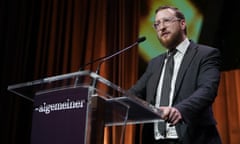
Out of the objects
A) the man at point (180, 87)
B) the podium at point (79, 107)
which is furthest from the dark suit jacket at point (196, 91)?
the podium at point (79, 107)

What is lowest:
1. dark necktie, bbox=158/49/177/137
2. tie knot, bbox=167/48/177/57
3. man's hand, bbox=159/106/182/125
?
man's hand, bbox=159/106/182/125

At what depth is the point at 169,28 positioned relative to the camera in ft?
6.18

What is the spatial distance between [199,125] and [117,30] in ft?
5.66

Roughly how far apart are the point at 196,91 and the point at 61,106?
0.56 metres

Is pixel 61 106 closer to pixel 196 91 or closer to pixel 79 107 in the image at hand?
pixel 79 107

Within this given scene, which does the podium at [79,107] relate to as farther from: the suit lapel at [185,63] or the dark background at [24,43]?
the dark background at [24,43]

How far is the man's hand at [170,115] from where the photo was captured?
1.41 metres

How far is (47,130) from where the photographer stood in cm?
137

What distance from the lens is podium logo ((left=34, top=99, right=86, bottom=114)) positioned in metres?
1.30

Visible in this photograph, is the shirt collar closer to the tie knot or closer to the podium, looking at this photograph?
the tie knot

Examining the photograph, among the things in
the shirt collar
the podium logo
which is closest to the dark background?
the shirt collar

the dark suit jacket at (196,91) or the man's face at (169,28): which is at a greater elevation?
the man's face at (169,28)

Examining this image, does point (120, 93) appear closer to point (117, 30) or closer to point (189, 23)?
point (189, 23)

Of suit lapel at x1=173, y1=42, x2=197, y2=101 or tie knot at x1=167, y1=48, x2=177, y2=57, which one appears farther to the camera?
tie knot at x1=167, y1=48, x2=177, y2=57
